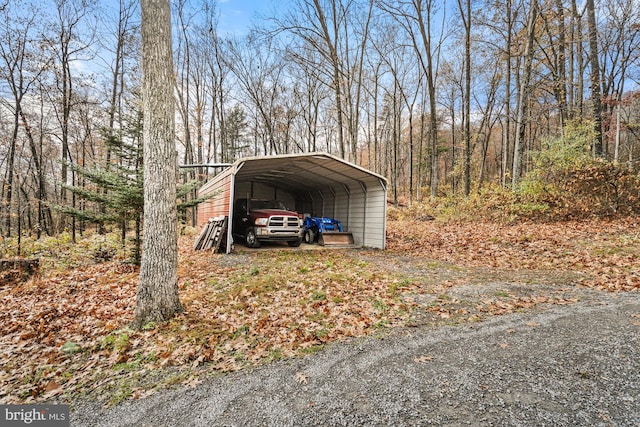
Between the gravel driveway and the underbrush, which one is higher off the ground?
the underbrush

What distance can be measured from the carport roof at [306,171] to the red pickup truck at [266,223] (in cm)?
154

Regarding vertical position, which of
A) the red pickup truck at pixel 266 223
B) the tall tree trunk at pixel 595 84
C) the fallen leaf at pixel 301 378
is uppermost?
the tall tree trunk at pixel 595 84

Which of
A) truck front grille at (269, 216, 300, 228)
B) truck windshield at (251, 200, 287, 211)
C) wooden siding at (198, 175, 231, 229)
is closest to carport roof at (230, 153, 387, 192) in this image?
wooden siding at (198, 175, 231, 229)

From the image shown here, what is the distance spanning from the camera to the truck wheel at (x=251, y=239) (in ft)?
37.7

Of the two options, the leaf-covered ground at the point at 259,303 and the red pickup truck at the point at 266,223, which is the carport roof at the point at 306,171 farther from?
the leaf-covered ground at the point at 259,303

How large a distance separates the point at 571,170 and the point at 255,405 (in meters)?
13.5

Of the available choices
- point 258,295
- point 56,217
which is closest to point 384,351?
point 258,295

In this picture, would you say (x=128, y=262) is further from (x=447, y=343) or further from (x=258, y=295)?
(x=447, y=343)

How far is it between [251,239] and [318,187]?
541cm

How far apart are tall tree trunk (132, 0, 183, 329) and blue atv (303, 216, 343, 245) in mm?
8425

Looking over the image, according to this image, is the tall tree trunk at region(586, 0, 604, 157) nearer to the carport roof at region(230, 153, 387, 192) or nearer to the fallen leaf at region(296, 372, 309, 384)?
the carport roof at region(230, 153, 387, 192)

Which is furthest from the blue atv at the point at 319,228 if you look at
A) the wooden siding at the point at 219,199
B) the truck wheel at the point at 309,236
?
the wooden siding at the point at 219,199

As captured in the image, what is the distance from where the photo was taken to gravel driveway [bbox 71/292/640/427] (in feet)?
7.72

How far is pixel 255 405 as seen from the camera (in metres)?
2.64
